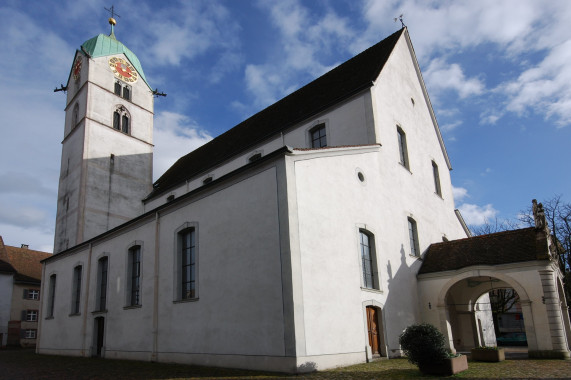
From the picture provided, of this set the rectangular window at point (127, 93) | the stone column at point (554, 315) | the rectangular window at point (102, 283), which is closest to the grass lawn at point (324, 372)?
the stone column at point (554, 315)

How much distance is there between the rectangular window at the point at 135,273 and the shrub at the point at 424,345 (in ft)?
36.6

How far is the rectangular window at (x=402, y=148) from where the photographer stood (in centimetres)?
1990

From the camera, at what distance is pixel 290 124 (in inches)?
808

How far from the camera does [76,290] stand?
2280 centimetres

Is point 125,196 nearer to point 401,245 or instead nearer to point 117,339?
point 117,339

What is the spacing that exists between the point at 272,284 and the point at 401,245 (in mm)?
7333

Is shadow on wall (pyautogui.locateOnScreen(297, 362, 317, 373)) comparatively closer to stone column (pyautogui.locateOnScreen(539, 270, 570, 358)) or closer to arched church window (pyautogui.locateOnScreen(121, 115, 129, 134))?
stone column (pyautogui.locateOnScreen(539, 270, 570, 358))

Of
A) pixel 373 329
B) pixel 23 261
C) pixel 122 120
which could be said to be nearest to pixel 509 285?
pixel 373 329

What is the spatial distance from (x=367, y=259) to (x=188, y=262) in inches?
245

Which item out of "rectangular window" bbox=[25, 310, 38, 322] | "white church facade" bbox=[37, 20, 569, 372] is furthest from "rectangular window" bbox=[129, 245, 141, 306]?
"rectangular window" bbox=[25, 310, 38, 322]

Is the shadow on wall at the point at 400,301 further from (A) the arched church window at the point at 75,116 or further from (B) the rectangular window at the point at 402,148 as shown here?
(A) the arched church window at the point at 75,116

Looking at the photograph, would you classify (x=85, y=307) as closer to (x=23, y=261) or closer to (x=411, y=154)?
(x=411, y=154)

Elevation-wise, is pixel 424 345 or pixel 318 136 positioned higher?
pixel 318 136

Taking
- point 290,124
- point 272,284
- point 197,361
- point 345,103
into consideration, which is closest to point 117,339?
point 197,361
